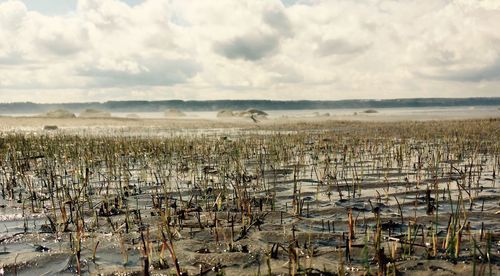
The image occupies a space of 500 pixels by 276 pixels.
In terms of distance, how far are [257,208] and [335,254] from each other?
2.52 m

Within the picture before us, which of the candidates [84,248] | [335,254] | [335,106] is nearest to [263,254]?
[335,254]

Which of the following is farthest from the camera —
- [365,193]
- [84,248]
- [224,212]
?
[365,193]

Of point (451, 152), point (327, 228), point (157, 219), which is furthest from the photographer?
point (451, 152)

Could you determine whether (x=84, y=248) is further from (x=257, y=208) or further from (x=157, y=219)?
(x=257, y=208)

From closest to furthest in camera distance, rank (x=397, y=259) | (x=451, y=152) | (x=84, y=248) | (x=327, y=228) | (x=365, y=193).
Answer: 1. (x=397, y=259)
2. (x=84, y=248)
3. (x=327, y=228)
4. (x=365, y=193)
5. (x=451, y=152)

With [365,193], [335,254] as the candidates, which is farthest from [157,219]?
[365,193]

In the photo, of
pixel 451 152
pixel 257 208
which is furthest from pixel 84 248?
pixel 451 152

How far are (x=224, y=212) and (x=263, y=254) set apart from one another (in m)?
2.16

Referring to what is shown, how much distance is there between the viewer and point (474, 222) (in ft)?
20.0

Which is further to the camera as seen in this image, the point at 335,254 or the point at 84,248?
the point at 84,248

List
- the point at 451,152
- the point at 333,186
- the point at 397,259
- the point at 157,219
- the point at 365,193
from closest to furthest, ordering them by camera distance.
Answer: the point at 397,259, the point at 157,219, the point at 365,193, the point at 333,186, the point at 451,152

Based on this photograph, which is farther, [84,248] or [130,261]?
[84,248]

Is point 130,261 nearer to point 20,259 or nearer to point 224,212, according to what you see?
point 20,259

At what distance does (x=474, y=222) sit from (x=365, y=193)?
2.39 metres
